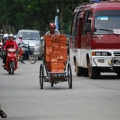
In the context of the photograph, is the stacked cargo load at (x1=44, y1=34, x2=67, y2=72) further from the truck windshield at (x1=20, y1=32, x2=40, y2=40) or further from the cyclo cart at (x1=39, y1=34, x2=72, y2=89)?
the truck windshield at (x1=20, y1=32, x2=40, y2=40)

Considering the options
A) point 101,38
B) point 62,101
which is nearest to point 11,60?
point 101,38

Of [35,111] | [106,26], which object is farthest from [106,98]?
[106,26]

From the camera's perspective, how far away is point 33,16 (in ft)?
270

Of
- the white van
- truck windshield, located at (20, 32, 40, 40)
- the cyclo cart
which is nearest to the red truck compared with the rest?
the cyclo cart

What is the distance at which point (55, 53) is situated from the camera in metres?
20.3

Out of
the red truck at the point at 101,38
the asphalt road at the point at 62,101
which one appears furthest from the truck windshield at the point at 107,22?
the asphalt road at the point at 62,101

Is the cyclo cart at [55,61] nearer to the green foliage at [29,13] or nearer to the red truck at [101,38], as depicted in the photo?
the red truck at [101,38]

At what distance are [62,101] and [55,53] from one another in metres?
4.62

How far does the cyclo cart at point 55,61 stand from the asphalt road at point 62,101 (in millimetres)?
290

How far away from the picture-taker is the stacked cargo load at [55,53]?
20.0 m

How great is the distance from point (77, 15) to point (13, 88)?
8272mm

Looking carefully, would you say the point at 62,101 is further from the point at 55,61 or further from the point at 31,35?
the point at 31,35

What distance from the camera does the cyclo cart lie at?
19828mm

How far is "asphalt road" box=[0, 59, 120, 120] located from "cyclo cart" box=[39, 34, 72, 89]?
290 millimetres
